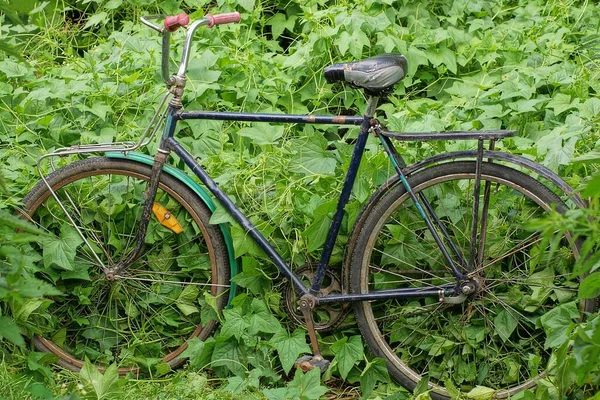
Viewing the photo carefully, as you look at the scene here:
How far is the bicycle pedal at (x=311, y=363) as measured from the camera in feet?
13.2

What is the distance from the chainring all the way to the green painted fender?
0.82 ft

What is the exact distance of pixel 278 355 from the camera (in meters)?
4.10

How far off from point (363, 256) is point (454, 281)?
1.30ft

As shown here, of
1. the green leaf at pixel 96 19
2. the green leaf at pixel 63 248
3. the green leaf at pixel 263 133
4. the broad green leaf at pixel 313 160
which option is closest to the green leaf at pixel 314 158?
the broad green leaf at pixel 313 160


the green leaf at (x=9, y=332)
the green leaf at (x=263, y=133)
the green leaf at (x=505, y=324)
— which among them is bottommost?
the green leaf at (x=505, y=324)

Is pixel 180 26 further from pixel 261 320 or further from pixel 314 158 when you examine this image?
pixel 261 320

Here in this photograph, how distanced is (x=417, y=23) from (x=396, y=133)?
1830mm

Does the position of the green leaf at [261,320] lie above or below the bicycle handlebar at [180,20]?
below

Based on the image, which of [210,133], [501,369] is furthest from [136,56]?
[501,369]

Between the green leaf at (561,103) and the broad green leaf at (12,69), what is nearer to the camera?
the green leaf at (561,103)

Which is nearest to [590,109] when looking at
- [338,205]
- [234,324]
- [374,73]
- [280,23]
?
[374,73]

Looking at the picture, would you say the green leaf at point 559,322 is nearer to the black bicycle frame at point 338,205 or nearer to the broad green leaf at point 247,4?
the black bicycle frame at point 338,205

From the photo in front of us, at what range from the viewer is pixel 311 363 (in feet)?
13.3

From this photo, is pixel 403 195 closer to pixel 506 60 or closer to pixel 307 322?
pixel 307 322
